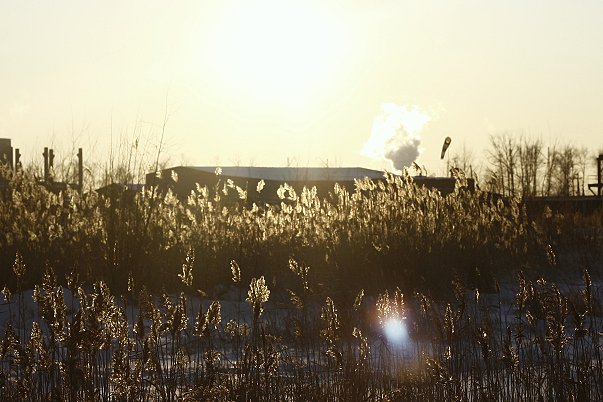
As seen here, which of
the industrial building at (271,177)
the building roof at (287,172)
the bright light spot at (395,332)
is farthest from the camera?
the building roof at (287,172)

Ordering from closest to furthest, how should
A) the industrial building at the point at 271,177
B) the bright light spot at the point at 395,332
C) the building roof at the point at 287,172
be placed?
the bright light spot at the point at 395,332 → the industrial building at the point at 271,177 → the building roof at the point at 287,172

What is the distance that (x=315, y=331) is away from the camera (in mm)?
6574

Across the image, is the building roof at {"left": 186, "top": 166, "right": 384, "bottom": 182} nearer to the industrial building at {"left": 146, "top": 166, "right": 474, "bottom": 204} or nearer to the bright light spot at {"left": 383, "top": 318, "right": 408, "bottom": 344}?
the industrial building at {"left": 146, "top": 166, "right": 474, "bottom": 204}

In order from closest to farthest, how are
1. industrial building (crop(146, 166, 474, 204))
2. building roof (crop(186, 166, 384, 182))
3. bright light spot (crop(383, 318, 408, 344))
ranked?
1. bright light spot (crop(383, 318, 408, 344))
2. industrial building (crop(146, 166, 474, 204))
3. building roof (crop(186, 166, 384, 182))

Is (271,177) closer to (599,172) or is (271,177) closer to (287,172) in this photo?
(287,172)

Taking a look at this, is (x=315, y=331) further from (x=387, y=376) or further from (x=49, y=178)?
(x=49, y=178)

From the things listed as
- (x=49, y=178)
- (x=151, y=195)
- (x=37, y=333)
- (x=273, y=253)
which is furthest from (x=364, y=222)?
(x=37, y=333)

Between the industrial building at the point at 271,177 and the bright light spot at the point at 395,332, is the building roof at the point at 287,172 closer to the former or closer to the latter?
the industrial building at the point at 271,177

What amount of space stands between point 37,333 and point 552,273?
8.64 m

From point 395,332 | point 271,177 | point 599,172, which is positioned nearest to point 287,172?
point 271,177

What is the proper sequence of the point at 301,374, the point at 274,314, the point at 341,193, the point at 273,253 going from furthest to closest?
the point at 341,193, the point at 273,253, the point at 274,314, the point at 301,374

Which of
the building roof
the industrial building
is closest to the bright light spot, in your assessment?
the industrial building

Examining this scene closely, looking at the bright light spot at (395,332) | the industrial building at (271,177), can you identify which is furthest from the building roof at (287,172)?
the bright light spot at (395,332)

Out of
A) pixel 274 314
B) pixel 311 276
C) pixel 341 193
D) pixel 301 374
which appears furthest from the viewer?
pixel 341 193
